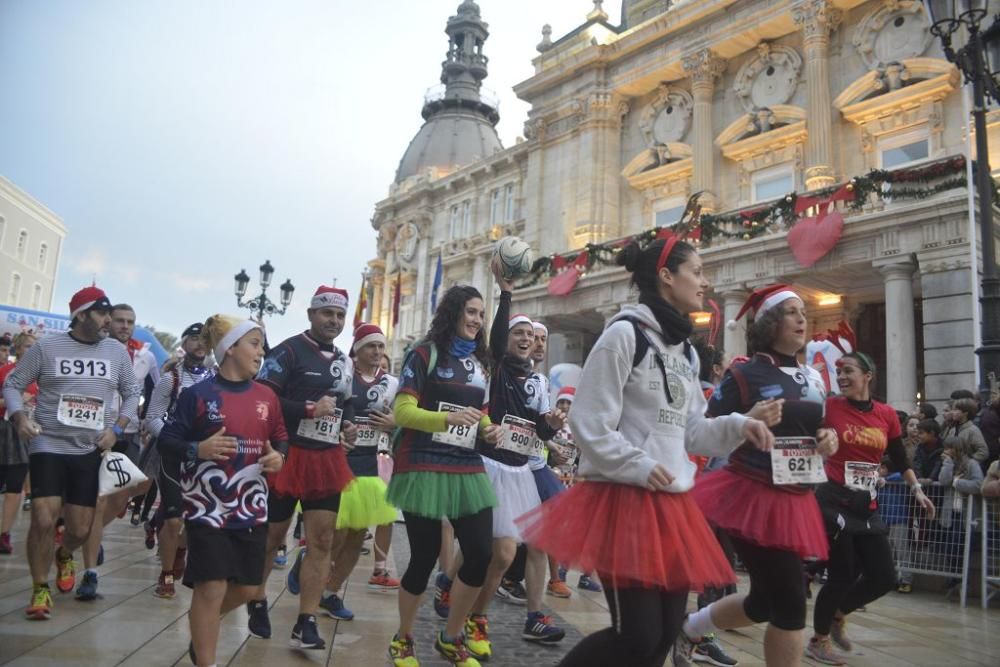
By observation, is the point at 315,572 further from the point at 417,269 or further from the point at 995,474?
the point at 417,269

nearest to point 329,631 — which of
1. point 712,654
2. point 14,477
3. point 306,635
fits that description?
point 306,635

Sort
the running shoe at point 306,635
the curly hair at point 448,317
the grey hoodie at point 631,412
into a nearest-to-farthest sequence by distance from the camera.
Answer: the grey hoodie at point 631,412 < the running shoe at point 306,635 < the curly hair at point 448,317

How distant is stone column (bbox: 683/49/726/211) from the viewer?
25906 mm

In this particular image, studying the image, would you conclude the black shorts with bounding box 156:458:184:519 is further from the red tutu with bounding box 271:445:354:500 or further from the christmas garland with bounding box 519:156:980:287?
the christmas garland with bounding box 519:156:980:287

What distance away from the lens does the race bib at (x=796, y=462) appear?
13.6 feet

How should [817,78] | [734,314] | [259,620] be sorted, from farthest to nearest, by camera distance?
[817,78] → [734,314] → [259,620]

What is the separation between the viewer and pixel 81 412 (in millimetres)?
5555

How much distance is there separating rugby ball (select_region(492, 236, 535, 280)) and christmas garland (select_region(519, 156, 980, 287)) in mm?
8192

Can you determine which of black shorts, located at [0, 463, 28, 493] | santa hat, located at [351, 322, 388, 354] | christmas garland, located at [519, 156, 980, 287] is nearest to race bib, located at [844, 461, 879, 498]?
santa hat, located at [351, 322, 388, 354]

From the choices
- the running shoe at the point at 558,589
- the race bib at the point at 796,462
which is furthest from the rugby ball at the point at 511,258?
the running shoe at the point at 558,589

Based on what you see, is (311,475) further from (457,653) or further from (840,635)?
(840,635)

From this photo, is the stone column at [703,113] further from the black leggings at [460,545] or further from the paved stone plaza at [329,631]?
the black leggings at [460,545]

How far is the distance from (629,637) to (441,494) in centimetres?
181

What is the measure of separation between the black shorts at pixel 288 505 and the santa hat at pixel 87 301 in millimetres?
2062
